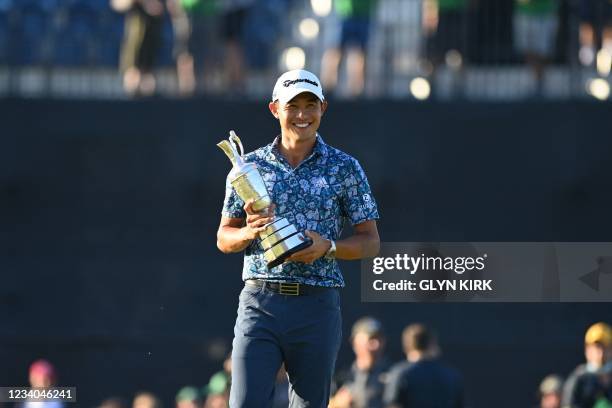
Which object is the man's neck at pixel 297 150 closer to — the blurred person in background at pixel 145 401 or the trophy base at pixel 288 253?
the trophy base at pixel 288 253

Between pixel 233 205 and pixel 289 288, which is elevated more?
pixel 233 205

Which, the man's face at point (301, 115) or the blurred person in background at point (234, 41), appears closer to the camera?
the man's face at point (301, 115)

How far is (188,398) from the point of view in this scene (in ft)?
39.5

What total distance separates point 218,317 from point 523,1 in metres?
3.62

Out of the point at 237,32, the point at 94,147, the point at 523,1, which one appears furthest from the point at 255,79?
the point at 523,1

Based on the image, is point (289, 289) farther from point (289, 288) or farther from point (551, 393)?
point (551, 393)

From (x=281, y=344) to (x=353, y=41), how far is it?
7.53 m

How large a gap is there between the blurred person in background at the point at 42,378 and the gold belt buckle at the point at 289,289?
4827 mm

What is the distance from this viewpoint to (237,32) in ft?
45.2

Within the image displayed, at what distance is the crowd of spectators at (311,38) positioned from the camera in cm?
1355

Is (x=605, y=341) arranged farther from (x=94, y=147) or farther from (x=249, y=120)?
(x=94, y=147)

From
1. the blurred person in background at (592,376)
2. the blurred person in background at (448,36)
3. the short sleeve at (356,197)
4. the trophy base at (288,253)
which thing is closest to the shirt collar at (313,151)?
the short sleeve at (356,197)

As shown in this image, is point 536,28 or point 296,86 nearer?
point 296,86

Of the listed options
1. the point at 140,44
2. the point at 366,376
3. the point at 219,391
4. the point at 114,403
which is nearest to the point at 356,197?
the point at 366,376
